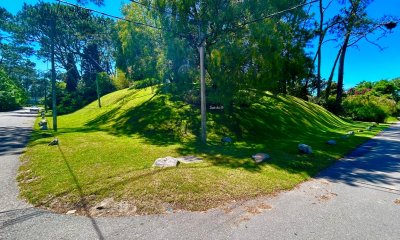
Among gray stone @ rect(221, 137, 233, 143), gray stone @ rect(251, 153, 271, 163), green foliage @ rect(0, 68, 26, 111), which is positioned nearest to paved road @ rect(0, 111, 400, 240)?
gray stone @ rect(251, 153, 271, 163)

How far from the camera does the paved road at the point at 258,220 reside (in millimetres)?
2939

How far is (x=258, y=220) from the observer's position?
130 inches

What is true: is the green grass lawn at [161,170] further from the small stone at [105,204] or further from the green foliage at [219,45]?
the green foliage at [219,45]

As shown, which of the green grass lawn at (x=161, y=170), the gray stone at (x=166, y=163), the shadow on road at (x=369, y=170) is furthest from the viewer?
the gray stone at (x=166, y=163)

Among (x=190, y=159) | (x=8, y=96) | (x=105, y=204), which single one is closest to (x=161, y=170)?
(x=190, y=159)

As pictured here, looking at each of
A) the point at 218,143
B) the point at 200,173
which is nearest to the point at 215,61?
the point at 218,143

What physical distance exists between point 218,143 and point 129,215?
607 centimetres

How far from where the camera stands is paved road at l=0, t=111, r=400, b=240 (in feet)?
9.64

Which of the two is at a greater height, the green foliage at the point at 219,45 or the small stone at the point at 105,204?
the green foliage at the point at 219,45

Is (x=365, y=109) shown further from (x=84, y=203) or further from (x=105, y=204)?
(x=84, y=203)

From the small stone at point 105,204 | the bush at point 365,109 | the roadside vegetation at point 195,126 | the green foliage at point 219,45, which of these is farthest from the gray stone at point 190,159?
the bush at point 365,109

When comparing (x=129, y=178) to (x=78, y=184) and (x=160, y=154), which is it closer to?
(x=78, y=184)

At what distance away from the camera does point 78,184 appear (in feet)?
15.0

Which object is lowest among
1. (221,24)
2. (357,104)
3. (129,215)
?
(129,215)
